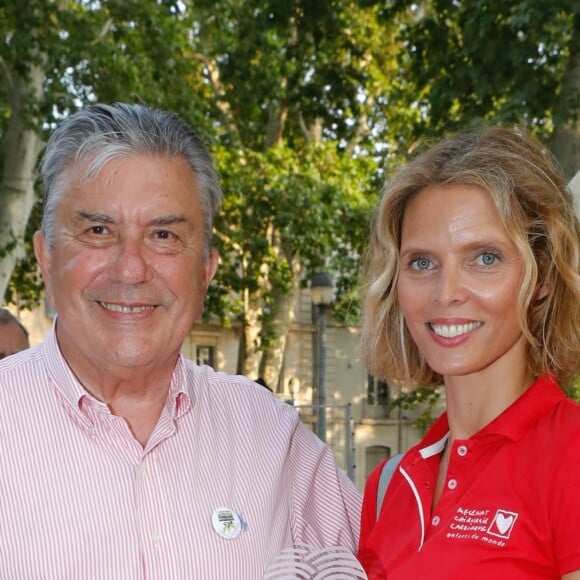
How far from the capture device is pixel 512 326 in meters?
2.74

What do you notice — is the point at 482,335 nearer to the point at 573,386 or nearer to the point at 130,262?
the point at 130,262

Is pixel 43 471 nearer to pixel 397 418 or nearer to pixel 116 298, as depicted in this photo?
pixel 116 298

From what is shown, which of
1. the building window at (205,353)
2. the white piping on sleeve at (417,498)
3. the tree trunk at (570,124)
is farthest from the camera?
the building window at (205,353)

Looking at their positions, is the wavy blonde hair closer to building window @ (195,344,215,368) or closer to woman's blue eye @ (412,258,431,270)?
woman's blue eye @ (412,258,431,270)

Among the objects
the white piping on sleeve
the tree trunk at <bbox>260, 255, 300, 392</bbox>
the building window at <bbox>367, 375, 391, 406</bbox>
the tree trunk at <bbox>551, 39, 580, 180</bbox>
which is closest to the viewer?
the white piping on sleeve

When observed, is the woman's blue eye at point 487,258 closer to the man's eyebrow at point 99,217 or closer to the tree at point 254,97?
the man's eyebrow at point 99,217

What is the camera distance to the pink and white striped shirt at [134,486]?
2570 mm

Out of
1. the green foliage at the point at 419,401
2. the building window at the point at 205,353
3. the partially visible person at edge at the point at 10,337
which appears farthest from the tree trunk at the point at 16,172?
the building window at the point at 205,353

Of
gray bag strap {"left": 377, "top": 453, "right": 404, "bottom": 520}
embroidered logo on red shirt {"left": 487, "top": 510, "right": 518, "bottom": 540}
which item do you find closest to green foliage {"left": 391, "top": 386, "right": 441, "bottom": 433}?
gray bag strap {"left": 377, "top": 453, "right": 404, "bottom": 520}

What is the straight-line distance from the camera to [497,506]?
2.48m

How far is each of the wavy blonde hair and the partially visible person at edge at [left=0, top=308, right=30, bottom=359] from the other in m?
4.03

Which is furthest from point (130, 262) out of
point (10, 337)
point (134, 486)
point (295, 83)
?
point (295, 83)

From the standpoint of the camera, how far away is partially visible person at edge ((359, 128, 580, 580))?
2.53m

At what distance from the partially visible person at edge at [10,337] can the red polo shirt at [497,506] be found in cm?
400
